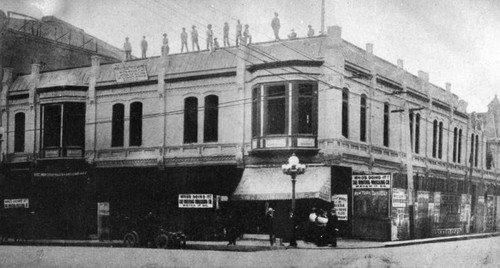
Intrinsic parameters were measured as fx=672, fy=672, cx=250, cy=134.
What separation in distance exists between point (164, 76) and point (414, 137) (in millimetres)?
13213

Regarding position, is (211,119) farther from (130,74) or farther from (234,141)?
(130,74)

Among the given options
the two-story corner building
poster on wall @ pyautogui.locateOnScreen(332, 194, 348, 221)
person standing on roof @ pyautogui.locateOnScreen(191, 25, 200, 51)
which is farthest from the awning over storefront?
person standing on roof @ pyautogui.locateOnScreen(191, 25, 200, 51)

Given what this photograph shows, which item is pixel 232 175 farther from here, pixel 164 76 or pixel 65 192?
pixel 65 192

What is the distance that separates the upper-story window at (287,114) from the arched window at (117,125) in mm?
7898

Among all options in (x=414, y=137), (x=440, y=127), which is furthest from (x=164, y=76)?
(x=440, y=127)

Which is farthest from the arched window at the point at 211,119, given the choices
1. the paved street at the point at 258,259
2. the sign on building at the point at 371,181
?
the paved street at the point at 258,259

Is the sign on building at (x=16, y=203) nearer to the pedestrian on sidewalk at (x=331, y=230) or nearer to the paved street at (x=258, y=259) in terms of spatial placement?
the paved street at (x=258, y=259)

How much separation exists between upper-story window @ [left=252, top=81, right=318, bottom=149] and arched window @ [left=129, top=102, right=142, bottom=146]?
269 inches

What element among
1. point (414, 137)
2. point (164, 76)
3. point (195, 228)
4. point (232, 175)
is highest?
point (164, 76)

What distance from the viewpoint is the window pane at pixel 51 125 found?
34094 mm

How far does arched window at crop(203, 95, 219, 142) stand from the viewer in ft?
101

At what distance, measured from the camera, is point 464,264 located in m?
17.0

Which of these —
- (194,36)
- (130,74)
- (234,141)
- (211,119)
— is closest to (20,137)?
(130,74)

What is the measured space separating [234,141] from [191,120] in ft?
8.50
